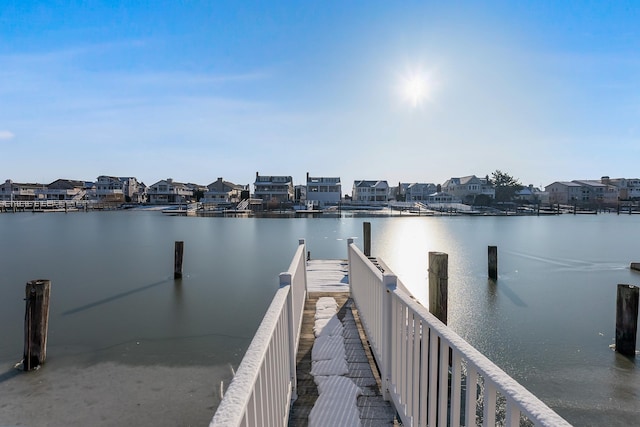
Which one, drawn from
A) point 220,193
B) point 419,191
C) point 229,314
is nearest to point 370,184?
point 419,191

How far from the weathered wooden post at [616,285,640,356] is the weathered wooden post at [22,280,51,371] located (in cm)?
1387

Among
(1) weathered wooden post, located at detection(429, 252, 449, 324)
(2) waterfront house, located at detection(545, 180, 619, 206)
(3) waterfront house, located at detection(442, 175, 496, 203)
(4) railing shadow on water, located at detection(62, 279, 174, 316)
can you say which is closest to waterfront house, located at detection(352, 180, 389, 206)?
(3) waterfront house, located at detection(442, 175, 496, 203)

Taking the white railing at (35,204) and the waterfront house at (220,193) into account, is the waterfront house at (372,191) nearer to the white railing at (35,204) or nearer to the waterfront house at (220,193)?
the waterfront house at (220,193)

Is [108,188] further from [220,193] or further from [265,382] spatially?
[265,382]

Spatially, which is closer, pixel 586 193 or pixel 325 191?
pixel 325 191

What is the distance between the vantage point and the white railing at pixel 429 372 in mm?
1484

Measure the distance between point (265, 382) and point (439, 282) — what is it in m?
6.73

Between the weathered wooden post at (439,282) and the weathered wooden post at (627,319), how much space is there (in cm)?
477

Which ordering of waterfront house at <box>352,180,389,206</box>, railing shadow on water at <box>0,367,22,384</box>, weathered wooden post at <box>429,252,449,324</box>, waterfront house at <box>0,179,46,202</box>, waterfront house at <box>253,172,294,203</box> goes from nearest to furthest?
railing shadow on water at <box>0,367,22,384</box> → weathered wooden post at <box>429,252,449,324</box> → waterfront house at <box>253,172,294,203</box> → waterfront house at <box>0,179,46,202</box> → waterfront house at <box>352,180,389,206</box>

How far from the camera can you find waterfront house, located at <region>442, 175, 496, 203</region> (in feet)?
285

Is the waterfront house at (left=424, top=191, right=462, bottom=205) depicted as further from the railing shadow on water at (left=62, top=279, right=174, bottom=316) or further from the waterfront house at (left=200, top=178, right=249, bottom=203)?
the railing shadow on water at (left=62, top=279, right=174, bottom=316)

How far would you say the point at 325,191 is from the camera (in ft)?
280

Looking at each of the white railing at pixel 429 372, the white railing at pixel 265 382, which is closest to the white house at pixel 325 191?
the white railing at pixel 429 372

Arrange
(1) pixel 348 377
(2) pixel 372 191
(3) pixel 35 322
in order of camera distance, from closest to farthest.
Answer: (1) pixel 348 377, (3) pixel 35 322, (2) pixel 372 191
